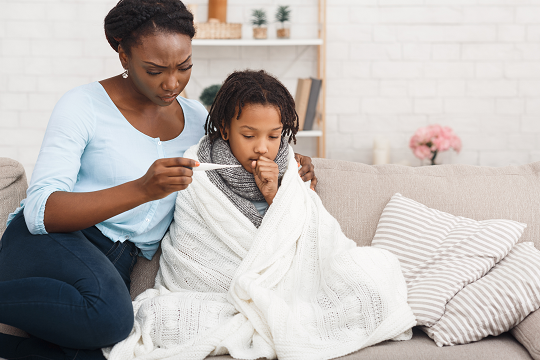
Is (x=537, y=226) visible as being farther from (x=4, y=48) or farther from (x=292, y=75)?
(x=4, y=48)

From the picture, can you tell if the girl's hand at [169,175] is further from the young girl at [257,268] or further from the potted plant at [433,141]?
the potted plant at [433,141]

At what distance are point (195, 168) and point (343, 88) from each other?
199cm

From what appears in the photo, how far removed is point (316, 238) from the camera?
139cm

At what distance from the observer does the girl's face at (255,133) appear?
137 centimetres

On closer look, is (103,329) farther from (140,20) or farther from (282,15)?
(282,15)

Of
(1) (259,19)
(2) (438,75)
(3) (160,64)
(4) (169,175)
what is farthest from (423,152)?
(4) (169,175)

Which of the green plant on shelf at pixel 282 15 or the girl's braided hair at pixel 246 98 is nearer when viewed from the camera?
the girl's braided hair at pixel 246 98

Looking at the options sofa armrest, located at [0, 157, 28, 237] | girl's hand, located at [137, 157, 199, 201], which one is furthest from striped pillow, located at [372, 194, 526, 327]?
sofa armrest, located at [0, 157, 28, 237]

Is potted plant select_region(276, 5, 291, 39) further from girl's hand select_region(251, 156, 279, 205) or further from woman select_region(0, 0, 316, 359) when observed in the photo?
girl's hand select_region(251, 156, 279, 205)

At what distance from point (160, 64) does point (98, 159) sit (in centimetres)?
33

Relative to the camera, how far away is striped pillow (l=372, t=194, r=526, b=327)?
125 centimetres

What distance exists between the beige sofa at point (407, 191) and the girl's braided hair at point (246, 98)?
0.30m

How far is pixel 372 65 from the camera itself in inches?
114

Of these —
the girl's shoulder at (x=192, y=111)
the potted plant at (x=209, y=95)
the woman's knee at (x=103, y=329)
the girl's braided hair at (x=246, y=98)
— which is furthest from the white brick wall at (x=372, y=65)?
the woman's knee at (x=103, y=329)
